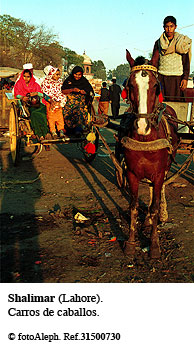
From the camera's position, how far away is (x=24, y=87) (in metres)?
8.73

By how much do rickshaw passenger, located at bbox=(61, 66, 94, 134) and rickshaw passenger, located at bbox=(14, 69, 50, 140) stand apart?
0.69 m

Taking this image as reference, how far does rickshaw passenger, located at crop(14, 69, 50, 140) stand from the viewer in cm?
806

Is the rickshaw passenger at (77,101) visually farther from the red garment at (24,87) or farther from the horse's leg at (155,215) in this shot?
the horse's leg at (155,215)

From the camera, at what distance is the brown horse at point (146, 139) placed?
3.47m

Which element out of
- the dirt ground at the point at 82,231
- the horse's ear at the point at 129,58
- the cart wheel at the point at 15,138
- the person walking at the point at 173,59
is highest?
the person walking at the point at 173,59

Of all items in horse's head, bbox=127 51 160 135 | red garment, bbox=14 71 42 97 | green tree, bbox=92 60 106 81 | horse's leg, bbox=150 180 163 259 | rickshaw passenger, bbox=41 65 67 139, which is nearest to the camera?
horse's head, bbox=127 51 160 135

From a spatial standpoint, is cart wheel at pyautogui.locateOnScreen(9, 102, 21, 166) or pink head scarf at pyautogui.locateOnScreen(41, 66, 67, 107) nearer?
pink head scarf at pyautogui.locateOnScreen(41, 66, 67, 107)

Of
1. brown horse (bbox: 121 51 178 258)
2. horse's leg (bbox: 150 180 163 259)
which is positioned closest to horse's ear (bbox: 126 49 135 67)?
brown horse (bbox: 121 51 178 258)

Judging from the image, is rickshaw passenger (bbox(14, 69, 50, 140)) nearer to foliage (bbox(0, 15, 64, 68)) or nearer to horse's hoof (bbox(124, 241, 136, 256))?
horse's hoof (bbox(124, 241, 136, 256))

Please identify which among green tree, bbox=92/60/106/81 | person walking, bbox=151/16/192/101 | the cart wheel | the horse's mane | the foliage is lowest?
the cart wheel

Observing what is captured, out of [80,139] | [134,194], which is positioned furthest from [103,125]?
[80,139]

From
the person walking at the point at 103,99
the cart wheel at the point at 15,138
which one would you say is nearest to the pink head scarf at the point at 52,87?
the cart wheel at the point at 15,138

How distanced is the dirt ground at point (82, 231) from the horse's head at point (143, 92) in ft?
5.80

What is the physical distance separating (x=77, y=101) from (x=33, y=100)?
1.21m
